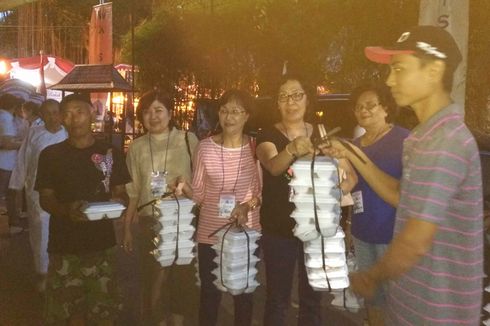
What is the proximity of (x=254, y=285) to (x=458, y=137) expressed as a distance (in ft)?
7.35

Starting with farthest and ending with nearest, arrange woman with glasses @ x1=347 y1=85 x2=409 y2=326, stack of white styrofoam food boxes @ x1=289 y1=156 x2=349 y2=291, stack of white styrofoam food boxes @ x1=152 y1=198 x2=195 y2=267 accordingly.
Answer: stack of white styrofoam food boxes @ x1=152 y1=198 x2=195 y2=267 < woman with glasses @ x1=347 y1=85 x2=409 y2=326 < stack of white styrofoam food boxes @ x1=289 y1=156 x2=349 y2=291

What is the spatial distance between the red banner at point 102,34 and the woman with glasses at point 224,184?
10.9 m

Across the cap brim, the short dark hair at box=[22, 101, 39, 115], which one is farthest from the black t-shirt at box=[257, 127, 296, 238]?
the short dark hair at box=[22, 101, 39, 115]

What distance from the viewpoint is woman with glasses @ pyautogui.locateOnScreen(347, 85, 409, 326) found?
3.66 metres

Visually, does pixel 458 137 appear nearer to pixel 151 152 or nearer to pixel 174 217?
pixel 174 217

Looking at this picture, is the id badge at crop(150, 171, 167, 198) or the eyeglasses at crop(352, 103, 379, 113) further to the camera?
the id badge at crop(150, 171, 167, 198)

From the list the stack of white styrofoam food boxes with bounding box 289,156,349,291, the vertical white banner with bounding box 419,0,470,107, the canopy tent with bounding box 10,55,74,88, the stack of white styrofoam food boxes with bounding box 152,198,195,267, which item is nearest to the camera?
the stack of white styrofoam food boxes with bounding box 289,156,349,291

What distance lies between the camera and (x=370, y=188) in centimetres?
374

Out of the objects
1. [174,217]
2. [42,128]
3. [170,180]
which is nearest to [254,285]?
[174,217]

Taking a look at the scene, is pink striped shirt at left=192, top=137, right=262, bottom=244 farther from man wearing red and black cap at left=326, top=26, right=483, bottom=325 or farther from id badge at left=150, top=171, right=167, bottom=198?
man wearing red and black cap at left=326, top=26, right=483, bottom=325

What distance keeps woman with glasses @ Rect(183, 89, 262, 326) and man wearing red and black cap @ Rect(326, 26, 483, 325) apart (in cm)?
186

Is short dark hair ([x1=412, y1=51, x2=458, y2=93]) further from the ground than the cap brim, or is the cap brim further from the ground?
the cap brim

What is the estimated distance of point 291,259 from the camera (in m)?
3.98

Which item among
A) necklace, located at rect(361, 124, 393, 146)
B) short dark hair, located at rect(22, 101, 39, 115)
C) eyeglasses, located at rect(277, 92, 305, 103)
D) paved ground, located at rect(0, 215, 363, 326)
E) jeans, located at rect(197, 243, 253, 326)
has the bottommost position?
paved ground, located at rect(0, 215, 363, 326)
